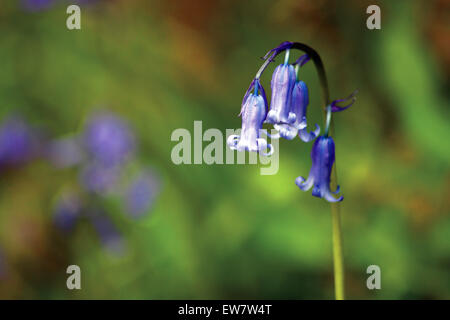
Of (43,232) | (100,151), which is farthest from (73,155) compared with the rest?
(43,232)

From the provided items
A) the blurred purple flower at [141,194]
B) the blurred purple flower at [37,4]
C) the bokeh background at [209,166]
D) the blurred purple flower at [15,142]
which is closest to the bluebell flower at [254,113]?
the bokeh background at [209,166]

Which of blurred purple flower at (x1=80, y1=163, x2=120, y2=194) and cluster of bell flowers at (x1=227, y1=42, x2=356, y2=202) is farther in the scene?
blurred purple flower at (x1=80, y1=163, x2=120, y2=194)

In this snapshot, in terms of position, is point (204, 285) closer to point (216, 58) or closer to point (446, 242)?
point (446, 242)

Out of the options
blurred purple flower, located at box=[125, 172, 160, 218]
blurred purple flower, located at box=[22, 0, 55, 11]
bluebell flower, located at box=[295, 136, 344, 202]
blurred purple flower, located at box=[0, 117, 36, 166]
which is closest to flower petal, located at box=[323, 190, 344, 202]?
bluebell flower, located at box=[295, 136, 344, 202]

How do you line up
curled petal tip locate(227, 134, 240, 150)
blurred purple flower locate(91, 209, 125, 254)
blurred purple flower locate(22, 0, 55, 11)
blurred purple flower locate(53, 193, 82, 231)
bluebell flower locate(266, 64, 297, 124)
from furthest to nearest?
blurred purple flower locate(22, 0, 55, 11) → blurred purple flower locate(53, 193, 82, 231) → blurred purple flower locate(91, 209, 125, 254) → curled petal tip locate(227, 134, 240, 150) → bluebell flower locate(266, 64, 297, 124)

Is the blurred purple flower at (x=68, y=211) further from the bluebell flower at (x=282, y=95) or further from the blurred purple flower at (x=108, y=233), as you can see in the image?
the bluebell flower at (x=282, y=95)

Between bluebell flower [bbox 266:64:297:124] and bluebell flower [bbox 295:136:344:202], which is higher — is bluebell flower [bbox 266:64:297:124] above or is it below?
above

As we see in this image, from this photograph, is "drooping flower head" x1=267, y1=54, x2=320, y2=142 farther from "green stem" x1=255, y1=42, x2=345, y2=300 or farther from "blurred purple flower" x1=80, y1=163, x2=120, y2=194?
"blurred purple flower" x1=80, y1=163, x2=120, y2=194
